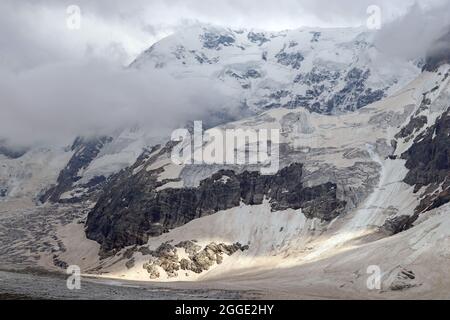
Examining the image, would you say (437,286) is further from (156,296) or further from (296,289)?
(156,296)
